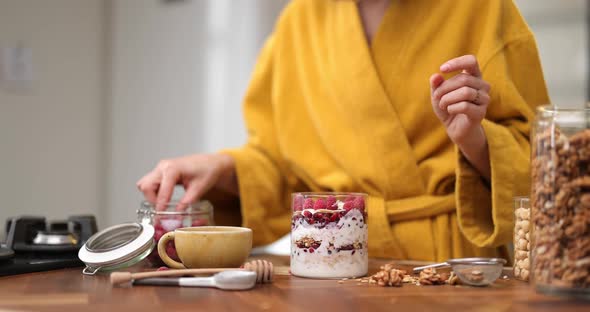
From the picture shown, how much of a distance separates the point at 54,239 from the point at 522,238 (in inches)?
26.8

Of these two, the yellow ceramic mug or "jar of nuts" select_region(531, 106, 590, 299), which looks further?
the yellow ceramic mug

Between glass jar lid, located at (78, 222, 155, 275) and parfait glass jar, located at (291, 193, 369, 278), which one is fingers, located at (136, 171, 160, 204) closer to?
glass jar lid, located at (78, 222, 155, 275)

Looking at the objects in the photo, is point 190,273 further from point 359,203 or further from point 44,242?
point 44,242

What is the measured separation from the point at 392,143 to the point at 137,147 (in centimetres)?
144

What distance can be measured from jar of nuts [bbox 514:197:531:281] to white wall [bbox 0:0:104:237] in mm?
1633

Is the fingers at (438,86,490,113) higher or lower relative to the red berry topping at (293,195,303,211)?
higher

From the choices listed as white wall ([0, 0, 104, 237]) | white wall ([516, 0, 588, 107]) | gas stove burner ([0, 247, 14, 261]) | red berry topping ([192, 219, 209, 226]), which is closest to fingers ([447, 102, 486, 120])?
red berry topping ([192, 219, 209, 226])

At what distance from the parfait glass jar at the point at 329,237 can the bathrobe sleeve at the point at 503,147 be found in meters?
0.22

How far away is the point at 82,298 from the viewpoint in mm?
681

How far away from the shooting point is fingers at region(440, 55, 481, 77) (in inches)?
32.0

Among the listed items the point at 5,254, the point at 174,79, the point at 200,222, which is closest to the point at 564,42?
the point at 174,79

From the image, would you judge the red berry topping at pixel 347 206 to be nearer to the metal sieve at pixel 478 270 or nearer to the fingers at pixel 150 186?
the metal sieve at pixel 478 270

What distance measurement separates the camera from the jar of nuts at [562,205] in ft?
2.04

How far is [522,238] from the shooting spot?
0.81m
